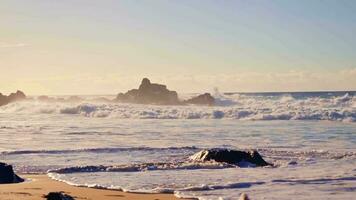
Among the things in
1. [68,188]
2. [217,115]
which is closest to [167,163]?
[68,188]

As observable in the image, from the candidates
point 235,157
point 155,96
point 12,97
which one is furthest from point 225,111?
point 12,97

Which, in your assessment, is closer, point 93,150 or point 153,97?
point 93,150

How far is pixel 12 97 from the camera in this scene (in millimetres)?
99062

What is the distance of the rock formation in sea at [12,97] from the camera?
9575cm

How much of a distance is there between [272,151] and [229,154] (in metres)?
5.59

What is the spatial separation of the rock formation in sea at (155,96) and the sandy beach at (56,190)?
239ft

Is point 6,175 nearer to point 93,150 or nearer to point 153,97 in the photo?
point 93,150

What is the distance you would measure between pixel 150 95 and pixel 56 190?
7766 centimetres

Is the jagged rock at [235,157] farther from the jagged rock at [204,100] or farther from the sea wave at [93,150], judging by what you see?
the jagged rock at [204,100]

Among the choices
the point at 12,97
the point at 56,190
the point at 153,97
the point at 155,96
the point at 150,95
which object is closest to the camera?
the point at 56,190

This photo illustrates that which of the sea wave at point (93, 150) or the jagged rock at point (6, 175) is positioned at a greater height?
the jagged rock at point (6, 175)

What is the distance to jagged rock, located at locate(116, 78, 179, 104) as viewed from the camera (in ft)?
300

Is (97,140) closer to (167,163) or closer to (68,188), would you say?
(167,163)

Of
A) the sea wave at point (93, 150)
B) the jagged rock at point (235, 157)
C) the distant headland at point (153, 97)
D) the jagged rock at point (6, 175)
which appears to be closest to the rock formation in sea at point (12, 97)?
the distant headland at point (153, 97)
